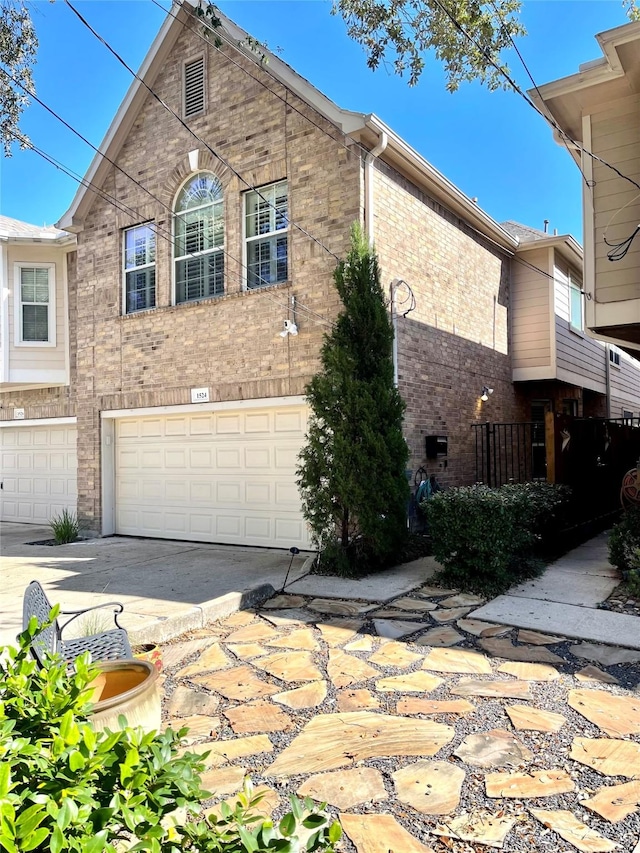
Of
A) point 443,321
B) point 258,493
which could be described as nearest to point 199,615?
point 258,493

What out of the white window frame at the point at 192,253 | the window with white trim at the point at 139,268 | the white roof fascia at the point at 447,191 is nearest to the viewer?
the white roof fascia at the point at 447,191

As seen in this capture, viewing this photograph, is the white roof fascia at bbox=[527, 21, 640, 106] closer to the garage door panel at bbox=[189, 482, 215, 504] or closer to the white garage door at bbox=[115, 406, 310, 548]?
the white garage door at bbox=[115, 406, 310, 548]

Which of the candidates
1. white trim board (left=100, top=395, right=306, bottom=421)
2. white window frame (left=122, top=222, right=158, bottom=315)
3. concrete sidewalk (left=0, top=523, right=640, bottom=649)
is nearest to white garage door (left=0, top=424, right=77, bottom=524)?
white trim board (left=100, top=395, right=306, bottom=421)

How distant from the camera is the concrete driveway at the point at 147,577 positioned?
543 cm

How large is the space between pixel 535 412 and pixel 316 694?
11059mm

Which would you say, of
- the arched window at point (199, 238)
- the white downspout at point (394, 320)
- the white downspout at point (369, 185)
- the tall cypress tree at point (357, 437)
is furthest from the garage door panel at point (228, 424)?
the white downspout at point (369, 185)

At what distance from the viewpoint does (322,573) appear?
287 inches

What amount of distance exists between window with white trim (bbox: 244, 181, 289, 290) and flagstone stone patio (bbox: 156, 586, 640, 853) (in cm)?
552

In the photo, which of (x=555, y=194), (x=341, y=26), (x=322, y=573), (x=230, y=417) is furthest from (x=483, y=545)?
(x=555, y=194)

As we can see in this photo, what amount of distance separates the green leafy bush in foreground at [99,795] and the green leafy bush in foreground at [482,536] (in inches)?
188

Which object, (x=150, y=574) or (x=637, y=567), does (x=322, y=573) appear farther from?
(x=637, y=567)

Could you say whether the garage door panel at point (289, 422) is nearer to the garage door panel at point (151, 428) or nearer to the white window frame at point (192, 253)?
the white window frame at point (192, 253)

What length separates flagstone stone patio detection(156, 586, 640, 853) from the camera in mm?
2566

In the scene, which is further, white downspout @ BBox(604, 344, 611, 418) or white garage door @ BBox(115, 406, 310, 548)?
white downspout @ BBox(604, 344, 611, 418)
